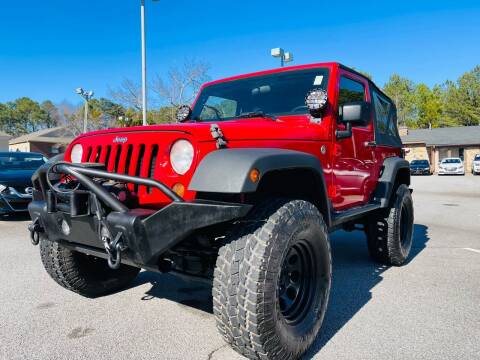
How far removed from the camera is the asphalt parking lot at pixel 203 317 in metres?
2.49

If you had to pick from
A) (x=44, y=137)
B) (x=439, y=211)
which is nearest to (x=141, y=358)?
(x=439, y=211)

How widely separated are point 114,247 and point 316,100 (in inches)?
72.2

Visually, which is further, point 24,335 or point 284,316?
point 24,335

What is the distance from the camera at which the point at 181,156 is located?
2266 mm

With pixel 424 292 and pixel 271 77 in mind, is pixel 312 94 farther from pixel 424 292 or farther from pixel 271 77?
pixel 424 292

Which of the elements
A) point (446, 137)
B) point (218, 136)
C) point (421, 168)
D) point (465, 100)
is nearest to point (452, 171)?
point (421, 168)

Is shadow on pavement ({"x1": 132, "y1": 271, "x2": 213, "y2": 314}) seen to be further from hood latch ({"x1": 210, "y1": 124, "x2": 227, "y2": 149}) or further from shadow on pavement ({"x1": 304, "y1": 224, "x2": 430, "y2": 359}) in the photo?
hood latch ({"x1": 210, "y1": 124, "x2": 227, "y2": 149})

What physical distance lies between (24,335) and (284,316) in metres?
1.83

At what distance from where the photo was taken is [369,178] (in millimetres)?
3957

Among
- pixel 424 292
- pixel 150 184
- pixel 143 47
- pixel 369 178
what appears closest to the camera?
pixel 150 184

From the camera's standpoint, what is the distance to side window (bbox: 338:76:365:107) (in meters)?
3.42

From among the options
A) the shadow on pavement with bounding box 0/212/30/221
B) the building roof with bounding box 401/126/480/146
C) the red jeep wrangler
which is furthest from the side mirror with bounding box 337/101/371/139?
the building roof with bounding box 401/126/480/146

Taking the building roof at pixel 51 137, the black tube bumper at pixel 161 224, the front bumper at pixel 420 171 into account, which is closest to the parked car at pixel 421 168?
the front bumper at pixel 420 171

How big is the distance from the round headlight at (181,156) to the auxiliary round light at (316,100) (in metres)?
1.17
